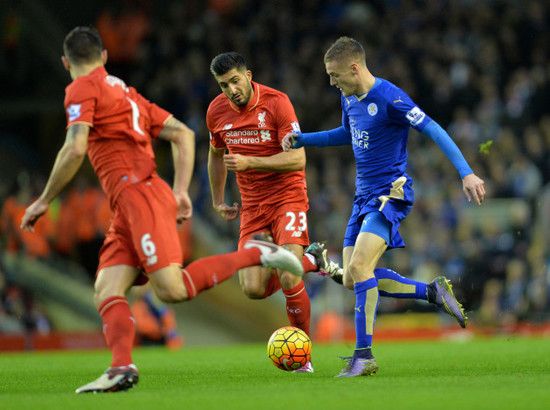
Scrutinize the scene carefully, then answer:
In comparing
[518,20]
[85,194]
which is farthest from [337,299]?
[518,20]

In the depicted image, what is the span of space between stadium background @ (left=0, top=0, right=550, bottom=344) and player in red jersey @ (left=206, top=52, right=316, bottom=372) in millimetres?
6719

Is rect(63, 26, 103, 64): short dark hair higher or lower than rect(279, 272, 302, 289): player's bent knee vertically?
higher

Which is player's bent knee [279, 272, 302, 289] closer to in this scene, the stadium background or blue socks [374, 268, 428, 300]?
blue socks [374, 268, 428, 300]

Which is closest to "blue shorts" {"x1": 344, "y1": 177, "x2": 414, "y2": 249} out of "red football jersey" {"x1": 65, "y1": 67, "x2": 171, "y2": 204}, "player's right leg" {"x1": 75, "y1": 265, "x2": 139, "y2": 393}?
"red football jersey" {"x1": 65, "y1": 67, "x2": 171, "y2": 204}

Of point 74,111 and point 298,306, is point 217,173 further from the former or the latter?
point 74,111

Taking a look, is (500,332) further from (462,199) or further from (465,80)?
(465,80)

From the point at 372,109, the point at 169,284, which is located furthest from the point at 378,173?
the point at 169,284

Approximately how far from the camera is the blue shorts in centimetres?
696

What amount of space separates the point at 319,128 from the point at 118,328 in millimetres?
13459

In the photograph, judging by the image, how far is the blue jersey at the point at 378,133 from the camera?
7.01m

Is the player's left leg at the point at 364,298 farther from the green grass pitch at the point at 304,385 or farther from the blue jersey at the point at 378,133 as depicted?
the blue jersey at the point at 378,133

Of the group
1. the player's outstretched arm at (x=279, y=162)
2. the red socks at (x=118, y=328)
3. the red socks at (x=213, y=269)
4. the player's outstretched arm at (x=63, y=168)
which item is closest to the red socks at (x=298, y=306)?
the player's outstretched arm at (x=279, y=162)

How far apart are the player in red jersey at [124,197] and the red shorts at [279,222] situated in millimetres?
1445

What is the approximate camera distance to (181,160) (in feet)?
20.1
